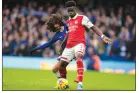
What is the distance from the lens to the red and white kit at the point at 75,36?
12680 mm

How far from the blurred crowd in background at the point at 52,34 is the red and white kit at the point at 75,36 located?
1124 cm

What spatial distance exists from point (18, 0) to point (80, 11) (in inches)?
146

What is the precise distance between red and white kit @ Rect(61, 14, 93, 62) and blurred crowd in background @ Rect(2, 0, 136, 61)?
11239 mm

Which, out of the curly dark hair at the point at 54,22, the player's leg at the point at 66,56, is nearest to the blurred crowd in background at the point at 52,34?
the curly dark hair at the point at 54,22

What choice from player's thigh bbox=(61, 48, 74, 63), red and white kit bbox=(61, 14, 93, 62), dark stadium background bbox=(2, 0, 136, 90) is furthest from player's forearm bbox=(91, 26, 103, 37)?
dark stadium background bbox=(2, 0, 136, 90)

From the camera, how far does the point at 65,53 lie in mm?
12906

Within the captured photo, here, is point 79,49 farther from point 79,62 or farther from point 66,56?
point 66,56

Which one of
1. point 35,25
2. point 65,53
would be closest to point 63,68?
point 65,53

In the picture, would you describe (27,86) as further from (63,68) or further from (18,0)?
(18,0)

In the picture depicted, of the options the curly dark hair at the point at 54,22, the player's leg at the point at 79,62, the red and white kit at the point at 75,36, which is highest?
the curly dark hair at the point at 54,22

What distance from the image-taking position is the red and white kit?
1268 cm

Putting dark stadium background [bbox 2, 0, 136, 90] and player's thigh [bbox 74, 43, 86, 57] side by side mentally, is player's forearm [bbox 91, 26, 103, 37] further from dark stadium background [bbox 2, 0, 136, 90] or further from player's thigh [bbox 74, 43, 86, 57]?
dark stadium background [bbox 2, 0, 136, 90]

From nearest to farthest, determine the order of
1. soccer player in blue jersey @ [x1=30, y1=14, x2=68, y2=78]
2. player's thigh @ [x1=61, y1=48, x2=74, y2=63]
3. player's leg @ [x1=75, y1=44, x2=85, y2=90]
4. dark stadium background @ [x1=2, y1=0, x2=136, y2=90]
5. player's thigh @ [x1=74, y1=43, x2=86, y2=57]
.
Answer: player's leg @ [x1=75, y1=44, x2=85, y2=90] → player's thigh @ [x1=74, y1=43, x2=86, y2=57] → player's thigh @ [x1=61, y1=48, x2=74, y2=63] → soccer player in blue jersey @ [x1=30, y1=14, x2=68, y2=78] → dark stadium background @ [x1=2, y1=0, x2=136, y2=90]

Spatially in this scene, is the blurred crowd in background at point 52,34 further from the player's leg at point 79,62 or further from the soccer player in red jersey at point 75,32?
the player's leg at point 79,62
